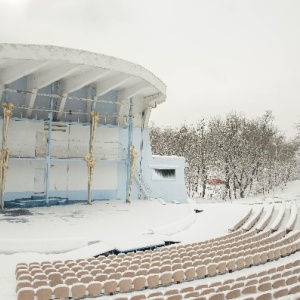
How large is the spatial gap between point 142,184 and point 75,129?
7.39 meters

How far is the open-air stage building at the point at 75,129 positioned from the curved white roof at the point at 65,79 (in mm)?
54

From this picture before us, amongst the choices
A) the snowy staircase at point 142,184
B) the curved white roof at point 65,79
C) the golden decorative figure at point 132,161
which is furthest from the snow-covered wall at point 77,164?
the curved white roof at point 65,79

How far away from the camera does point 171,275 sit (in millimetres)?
11508

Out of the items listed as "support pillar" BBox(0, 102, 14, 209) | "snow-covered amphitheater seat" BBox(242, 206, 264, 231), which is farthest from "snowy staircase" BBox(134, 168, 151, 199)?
"support pillar" BBox(0, 102, 14, 209)

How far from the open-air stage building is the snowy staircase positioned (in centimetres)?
11

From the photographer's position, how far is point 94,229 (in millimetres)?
17828

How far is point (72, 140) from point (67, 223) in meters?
8.88

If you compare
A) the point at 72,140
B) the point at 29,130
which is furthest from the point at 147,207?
the point at 29,130

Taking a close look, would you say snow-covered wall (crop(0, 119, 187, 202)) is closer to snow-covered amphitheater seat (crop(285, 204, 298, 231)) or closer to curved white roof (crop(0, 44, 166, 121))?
curved white roof (crop(0, 44, 166, 121))

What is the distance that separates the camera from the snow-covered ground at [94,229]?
15055 millimetres

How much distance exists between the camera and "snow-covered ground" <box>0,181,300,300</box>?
15055 mm

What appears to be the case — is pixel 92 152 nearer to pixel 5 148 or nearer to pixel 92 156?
pixel 92 156

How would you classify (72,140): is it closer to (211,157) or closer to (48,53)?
(48,53)

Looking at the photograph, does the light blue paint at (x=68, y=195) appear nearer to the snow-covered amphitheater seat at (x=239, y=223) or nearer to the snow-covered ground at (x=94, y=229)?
the snow-covered ground at (x=94, y=229)
